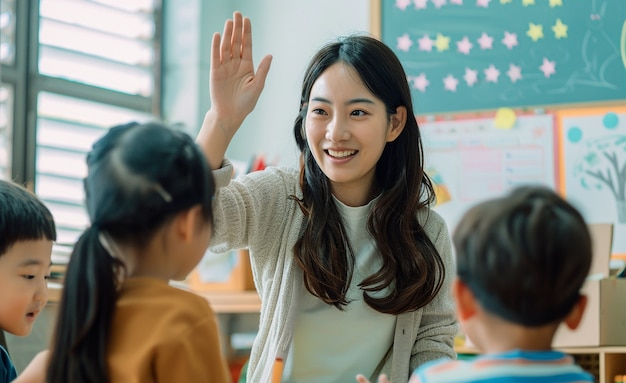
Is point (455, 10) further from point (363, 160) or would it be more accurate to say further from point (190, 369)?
point (190, 369)

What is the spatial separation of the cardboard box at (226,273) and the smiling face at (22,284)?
1.78 m

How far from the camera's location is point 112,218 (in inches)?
41.9

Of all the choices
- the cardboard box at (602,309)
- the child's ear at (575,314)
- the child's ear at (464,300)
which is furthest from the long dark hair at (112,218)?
the cardboard box at (602,309)

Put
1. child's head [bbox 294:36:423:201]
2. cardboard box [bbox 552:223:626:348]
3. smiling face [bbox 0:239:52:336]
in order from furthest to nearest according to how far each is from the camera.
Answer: cardboard box [bbox 552:223:626:348]
child's head [bbox 294:36:423:201]
smiling face [bbox 0:239:52:336]

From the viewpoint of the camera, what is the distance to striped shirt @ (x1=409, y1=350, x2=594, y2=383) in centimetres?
103

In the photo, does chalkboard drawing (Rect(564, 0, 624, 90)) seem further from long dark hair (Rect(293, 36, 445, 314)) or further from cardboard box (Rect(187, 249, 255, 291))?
long dark hair (Rect(293, 36, 445, 314))

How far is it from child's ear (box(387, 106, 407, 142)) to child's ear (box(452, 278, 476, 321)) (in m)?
0.75

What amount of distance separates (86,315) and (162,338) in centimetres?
11

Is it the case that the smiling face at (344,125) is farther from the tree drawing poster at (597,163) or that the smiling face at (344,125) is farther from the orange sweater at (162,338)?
the tree drawing poster at (597,163)

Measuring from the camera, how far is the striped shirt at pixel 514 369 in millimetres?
1027

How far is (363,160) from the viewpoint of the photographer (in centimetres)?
175

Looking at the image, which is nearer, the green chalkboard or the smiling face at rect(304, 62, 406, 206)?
the smiling face at rect(304, 62, 406, 206)

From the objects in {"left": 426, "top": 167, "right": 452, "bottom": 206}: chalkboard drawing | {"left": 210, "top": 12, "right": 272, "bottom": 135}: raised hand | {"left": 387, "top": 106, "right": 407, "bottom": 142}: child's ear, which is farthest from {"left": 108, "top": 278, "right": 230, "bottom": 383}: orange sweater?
{"left": 426, "top": 167, "right": 452, "bottom": 206}: chalkboard drawing

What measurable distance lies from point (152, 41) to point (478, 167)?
167cm
